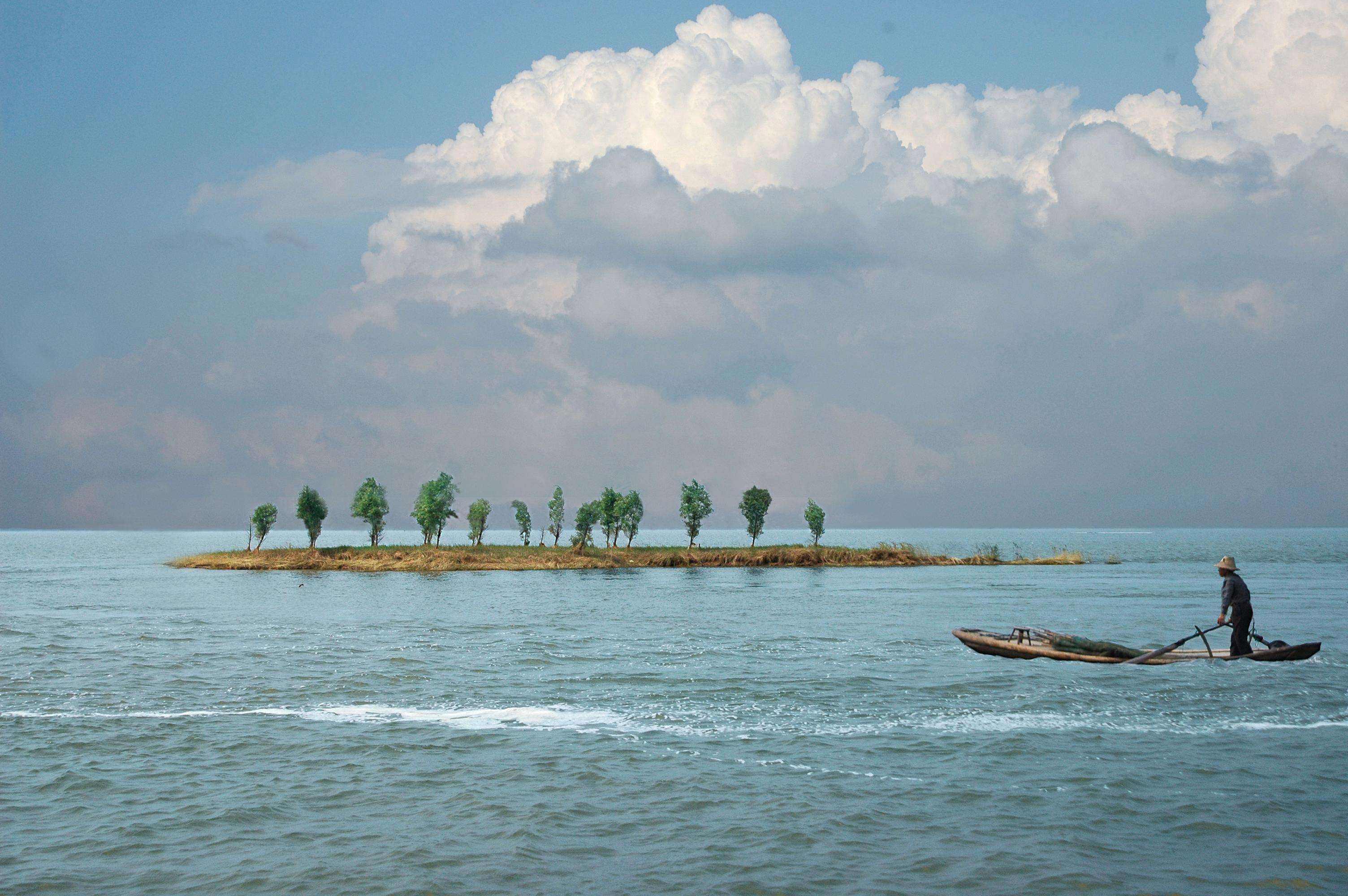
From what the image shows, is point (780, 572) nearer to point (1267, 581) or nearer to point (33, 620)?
point (1267, 581)

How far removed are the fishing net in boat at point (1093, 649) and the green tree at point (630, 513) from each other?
112 m

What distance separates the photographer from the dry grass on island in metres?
129

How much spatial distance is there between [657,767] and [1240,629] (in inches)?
1025

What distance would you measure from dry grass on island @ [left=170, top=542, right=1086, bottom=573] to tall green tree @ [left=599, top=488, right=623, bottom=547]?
3622 millimetres

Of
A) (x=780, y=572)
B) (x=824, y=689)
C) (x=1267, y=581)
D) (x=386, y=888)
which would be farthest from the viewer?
(x=780, y=572)

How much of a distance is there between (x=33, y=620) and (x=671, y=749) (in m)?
55.2

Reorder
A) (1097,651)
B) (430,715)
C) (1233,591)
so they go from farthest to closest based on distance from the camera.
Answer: (1097,651) → (1233,591) → (430,715)

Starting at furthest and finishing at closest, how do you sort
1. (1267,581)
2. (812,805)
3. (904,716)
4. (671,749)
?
(1267,581)
(904,716)
(671,749)
(812,805)

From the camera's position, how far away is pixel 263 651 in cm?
4478

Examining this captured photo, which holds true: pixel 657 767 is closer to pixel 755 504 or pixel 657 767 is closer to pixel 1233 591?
pixel 1233 591

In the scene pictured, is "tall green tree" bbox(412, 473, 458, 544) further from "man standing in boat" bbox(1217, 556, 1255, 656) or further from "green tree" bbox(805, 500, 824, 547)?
"man standing in boat" bbox(1217, 556, 1255, 656)

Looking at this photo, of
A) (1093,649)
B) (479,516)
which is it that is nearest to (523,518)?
(479,516)

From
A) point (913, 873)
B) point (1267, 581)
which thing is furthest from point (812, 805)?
point (1267, 581)

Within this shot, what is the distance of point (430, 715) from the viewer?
29188 mm
